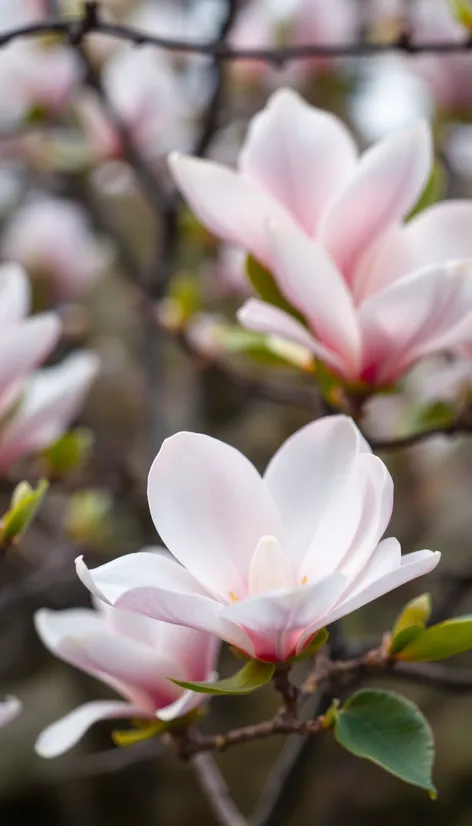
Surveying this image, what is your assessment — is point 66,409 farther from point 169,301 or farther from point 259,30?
point 259,30

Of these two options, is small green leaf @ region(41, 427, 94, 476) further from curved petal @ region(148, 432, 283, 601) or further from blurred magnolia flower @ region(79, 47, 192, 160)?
blurred magnolia flower @ region(79, 47, 192, 160)

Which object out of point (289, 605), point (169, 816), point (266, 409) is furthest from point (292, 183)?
point (266, 409)

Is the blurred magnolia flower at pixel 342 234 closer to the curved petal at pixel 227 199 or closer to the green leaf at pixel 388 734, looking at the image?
the curved petal at pixel 227 199

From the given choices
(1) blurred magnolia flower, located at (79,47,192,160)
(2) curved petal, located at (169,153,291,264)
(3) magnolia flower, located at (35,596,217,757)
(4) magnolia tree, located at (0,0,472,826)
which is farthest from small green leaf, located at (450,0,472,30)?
(1) blurred magnolia flower, located at (79,47,192,160)

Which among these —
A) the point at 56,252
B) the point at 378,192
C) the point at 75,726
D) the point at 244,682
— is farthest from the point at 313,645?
the point at 56,252

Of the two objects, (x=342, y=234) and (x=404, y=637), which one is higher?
(x=342, y=234)

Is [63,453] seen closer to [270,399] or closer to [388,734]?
[270,399]

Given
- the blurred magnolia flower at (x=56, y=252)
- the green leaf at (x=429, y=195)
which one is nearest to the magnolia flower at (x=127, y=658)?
the green leaf at (x=429, y=195)
